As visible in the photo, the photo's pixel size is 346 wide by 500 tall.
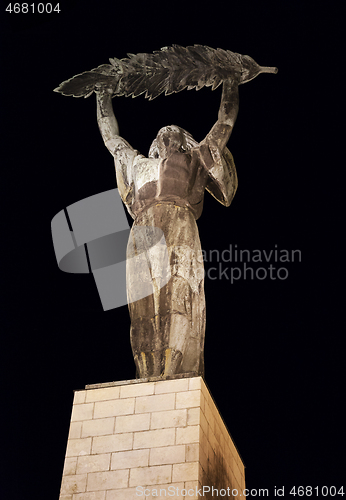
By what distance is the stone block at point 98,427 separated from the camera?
7.29m

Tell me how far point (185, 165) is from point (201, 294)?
1.86 metres

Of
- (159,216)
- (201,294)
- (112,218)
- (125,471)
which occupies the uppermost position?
(112,218)

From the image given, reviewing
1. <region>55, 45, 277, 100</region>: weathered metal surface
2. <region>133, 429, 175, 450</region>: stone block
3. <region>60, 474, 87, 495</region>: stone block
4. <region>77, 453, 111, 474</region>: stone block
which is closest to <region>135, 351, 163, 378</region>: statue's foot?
<region>133, 429, 175, 450</region>: stone block

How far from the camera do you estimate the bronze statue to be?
8266mm

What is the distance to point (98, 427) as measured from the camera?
289 inches

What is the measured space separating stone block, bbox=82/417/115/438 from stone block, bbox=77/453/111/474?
256 millimetres

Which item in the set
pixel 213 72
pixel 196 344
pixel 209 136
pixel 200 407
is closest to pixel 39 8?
pixel 213 72

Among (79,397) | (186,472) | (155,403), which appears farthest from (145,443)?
(79,397)

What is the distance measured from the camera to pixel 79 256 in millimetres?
10336

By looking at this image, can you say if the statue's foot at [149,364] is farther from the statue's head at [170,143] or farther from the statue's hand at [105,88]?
the statue's hand at [105,88]

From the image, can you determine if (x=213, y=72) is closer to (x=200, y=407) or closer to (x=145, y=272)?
(x=145, y=272)

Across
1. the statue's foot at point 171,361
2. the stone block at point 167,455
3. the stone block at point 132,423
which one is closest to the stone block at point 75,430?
the stone block at point 132,423

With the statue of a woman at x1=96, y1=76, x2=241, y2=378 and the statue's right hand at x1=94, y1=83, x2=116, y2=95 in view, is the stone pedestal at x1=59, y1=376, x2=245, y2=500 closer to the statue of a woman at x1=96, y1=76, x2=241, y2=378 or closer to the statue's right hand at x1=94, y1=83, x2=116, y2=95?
the statue of a woman at x1=96, y1=76, x2=241, y2=378

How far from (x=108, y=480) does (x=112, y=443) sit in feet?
1.29
